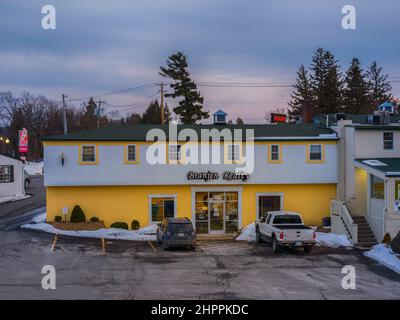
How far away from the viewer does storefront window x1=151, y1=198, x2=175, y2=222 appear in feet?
129

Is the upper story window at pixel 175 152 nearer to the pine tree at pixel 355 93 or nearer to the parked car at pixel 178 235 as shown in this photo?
the parked car at pixel 178 235

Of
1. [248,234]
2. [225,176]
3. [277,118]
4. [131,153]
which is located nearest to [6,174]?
[131,153]

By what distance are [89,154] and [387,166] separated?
64.1ft

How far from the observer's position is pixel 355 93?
94.4 meters

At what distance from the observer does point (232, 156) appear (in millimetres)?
39000

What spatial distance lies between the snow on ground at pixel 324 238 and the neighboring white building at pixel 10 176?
26.7 meters

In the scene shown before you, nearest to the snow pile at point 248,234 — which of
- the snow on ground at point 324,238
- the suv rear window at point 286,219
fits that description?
the snow on ground at point 324,238

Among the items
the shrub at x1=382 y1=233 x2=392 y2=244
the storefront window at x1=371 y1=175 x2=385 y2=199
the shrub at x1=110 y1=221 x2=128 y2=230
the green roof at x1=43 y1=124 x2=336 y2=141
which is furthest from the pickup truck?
the shrub at x1=110 y1=221 x2=128 y2=230

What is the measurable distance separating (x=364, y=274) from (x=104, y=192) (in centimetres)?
2002

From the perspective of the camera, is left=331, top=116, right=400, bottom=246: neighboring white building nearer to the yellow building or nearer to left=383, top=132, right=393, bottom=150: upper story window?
left=383, top=132, right=393, bottom=150: upper story window

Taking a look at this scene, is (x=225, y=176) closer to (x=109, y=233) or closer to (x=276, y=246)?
(x=109, y=233)

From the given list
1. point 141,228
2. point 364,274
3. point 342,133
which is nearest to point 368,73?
point 342,133

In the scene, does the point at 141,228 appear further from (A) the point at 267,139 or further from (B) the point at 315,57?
(B) the point at 315,57

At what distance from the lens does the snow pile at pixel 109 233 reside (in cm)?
3588
